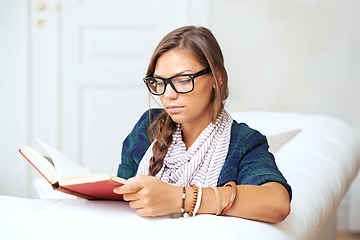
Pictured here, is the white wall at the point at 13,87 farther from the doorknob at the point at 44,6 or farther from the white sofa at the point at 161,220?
the white sofa at the point at 161,220

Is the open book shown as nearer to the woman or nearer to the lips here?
the woman

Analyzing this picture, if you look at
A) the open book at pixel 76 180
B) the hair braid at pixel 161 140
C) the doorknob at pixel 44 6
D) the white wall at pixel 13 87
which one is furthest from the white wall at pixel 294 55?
the open book at pixel 76 180

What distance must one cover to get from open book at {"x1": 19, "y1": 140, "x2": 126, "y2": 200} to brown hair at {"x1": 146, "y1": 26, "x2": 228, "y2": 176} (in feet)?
0.84

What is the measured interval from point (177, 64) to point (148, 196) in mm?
391

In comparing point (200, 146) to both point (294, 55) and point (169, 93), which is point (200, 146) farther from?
point (294, 55)

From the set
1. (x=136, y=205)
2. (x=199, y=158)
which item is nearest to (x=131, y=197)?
(x=136, y=205)

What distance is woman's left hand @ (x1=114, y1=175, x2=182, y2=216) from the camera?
88cm

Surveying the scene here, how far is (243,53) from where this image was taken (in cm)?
325

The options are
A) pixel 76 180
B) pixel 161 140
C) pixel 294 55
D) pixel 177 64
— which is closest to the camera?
pixel 76 180

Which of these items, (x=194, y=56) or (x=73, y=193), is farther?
(x=194, y=56)

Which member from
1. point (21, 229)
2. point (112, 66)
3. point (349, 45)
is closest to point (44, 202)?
point (21, 229)

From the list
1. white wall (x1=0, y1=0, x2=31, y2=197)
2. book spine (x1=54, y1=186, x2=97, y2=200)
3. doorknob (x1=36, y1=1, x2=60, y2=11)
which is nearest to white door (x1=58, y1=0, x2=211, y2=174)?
doorknob (x1=36, y1=1, x2=60, y2=11)

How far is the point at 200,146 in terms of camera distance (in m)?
1.23

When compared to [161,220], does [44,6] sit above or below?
above
